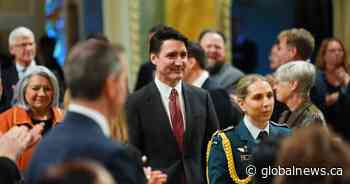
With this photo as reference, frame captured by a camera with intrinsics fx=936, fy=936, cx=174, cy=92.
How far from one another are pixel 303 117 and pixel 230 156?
858 millimetres

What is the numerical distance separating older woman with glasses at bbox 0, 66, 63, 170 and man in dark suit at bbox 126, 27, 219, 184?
67 centimetres

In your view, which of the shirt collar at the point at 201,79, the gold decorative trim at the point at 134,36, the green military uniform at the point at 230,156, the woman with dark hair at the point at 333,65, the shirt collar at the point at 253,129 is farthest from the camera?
the gold decorative trim at the point at 134,36

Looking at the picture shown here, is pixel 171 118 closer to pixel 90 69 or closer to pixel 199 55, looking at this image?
pixel 199 55

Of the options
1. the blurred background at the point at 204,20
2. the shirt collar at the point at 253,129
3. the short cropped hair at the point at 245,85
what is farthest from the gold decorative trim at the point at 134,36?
the shirt collar at the point at 253,129

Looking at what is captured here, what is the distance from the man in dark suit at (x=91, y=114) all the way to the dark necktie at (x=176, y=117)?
7.48 ft

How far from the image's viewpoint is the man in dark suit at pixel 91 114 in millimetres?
3662

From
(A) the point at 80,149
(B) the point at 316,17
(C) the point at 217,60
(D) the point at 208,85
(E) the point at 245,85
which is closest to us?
(A) the point at 80,149

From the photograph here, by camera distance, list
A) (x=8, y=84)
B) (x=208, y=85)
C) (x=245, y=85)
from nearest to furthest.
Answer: (x=245, y=85), (x=208, y=85), (x=8, y=84)

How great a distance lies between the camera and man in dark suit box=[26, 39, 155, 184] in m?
3.66

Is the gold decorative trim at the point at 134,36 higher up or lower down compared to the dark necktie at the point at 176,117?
higher up

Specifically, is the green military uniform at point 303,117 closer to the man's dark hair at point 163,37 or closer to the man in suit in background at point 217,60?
the man's dark hair at point 163,37

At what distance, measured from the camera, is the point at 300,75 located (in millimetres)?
6441

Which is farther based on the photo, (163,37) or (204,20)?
(204,20)

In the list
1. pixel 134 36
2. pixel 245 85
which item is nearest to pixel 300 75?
pixel 245 85
